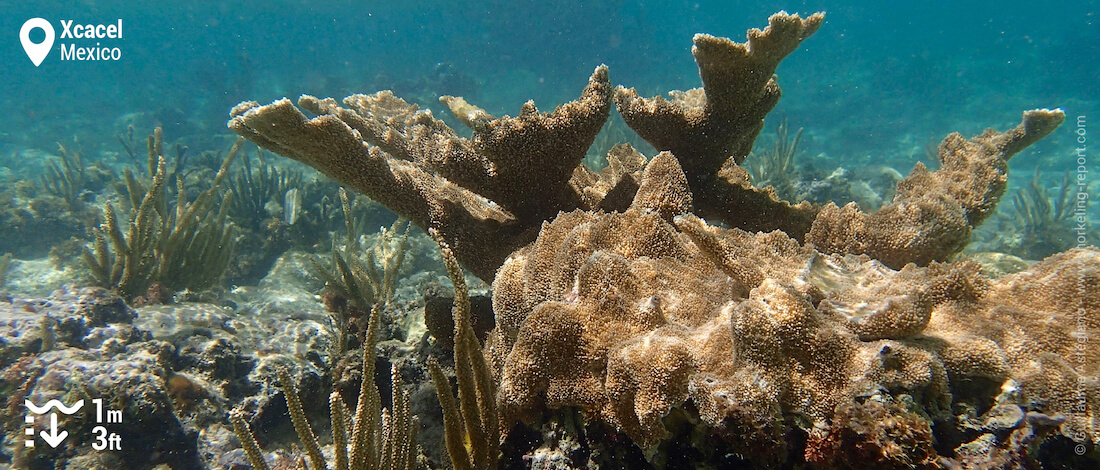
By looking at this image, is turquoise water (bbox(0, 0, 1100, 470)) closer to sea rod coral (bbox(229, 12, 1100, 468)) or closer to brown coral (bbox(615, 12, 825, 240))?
sea rod coral (bbox(229, 12, 1100, 468))

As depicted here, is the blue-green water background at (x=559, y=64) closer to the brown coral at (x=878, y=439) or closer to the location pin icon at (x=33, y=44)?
the location pin icon at (x=33, y=44)

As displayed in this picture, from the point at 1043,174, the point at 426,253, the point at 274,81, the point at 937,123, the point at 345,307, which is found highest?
the point at 274,81

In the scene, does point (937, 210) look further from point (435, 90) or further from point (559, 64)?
point (559, 64)

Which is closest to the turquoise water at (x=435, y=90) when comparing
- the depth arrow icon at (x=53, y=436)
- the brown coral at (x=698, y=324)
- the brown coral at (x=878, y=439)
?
the depth arrow icon at (x=53, y=436)

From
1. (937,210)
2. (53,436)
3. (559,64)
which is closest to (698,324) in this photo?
(937,210)

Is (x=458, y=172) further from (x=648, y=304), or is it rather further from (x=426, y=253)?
(x=426, y=253)

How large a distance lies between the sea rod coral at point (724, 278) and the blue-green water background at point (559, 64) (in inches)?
636

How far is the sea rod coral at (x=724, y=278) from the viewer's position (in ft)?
4.01

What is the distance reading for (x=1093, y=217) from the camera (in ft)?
35.1

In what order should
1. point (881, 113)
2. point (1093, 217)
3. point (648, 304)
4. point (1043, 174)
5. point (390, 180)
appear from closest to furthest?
point (648, 304) < point (390, 180) < point (1093, 217) < point (1043, 174) < point (881, 113)

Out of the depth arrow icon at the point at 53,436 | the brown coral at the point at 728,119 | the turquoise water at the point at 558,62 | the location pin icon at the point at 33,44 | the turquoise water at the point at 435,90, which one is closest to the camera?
the brown coral at the point at 728,119

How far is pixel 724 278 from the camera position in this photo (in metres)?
1.81

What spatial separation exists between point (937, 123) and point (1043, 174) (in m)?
7.36

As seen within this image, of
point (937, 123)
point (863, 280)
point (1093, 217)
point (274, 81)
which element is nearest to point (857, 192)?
point (1093, 217)
